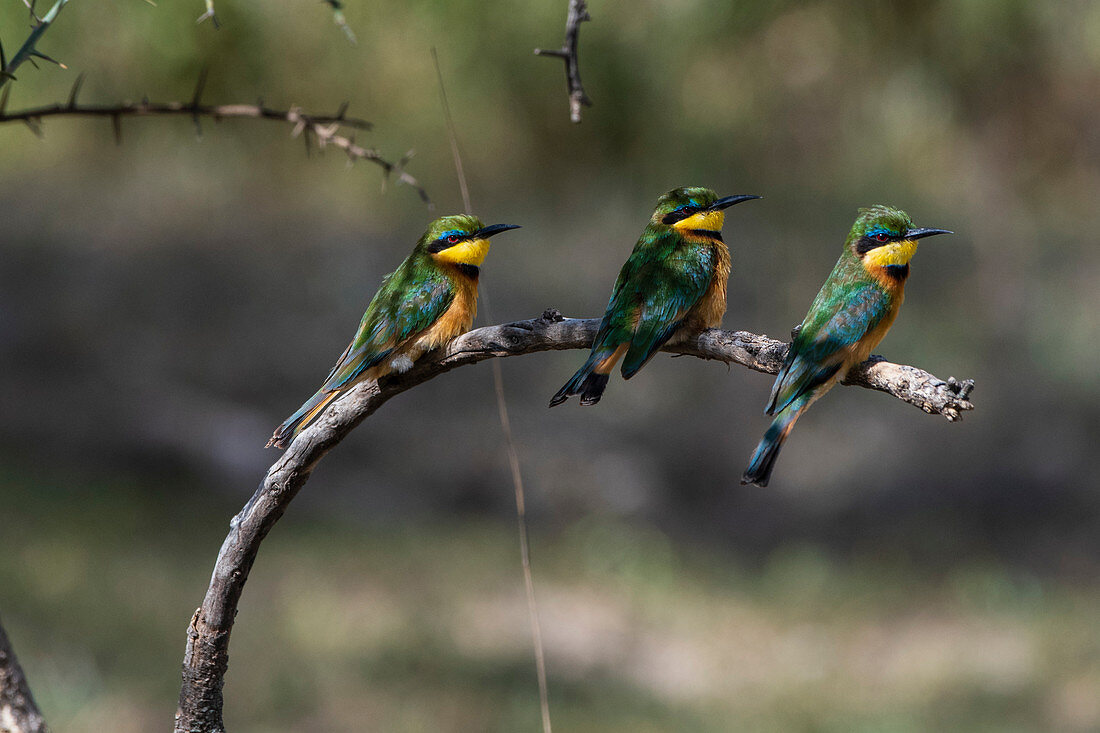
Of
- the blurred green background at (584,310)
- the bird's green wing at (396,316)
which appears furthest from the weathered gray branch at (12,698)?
the blurred green background at (584,310)

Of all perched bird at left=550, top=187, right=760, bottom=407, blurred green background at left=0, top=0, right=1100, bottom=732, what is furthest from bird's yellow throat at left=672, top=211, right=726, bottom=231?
blurred green background at left=0, top=0, right=1100, bottom=732

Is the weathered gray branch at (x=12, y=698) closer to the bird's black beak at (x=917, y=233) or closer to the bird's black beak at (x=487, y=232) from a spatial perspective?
the bird's black beak at (x=487, y=232)

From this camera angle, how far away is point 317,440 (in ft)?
4.14

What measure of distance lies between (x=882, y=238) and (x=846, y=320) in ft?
0.46

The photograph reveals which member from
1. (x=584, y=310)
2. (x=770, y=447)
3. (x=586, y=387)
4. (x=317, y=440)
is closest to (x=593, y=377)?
(x=586, y=387)

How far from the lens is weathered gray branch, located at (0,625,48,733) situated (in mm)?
1177

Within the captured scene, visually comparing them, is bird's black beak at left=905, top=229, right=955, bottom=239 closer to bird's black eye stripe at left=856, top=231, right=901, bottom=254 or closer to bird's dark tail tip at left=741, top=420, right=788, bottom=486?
bird's black eye stripe at left=856, top=231, right=901, bottom=254

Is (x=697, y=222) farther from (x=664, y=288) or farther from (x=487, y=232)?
(x=487, y=232)

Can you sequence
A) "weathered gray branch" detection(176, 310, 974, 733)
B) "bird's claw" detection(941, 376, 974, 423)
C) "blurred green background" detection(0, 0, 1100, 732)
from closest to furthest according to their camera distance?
"bird's claw" detection(941, 376, 974, 423)
"weathered gray branch" detection(176, 310, 974, 733)
"blurred green background" detection(0, 0, 1100, 732)

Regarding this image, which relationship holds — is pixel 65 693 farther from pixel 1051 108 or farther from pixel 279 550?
pixel 1051 108

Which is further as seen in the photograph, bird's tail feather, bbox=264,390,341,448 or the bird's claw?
bird's tail feather, bbox=264,390,341,448

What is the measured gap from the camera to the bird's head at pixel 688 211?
1596mm

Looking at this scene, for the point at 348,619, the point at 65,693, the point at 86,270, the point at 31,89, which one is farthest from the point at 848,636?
the point at 31,89

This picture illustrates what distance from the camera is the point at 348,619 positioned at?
3.72 m
